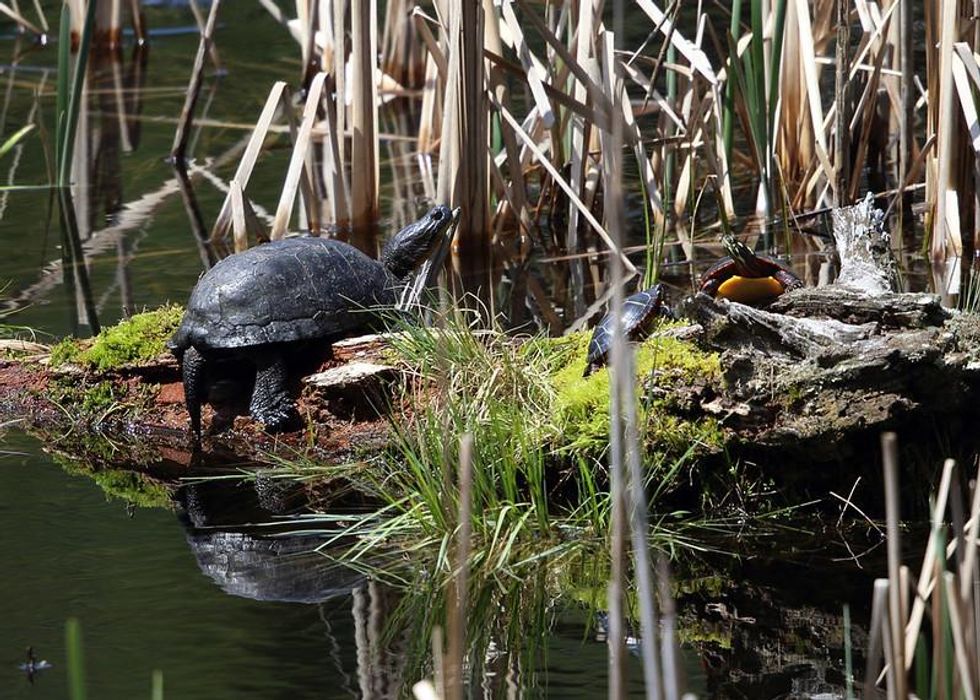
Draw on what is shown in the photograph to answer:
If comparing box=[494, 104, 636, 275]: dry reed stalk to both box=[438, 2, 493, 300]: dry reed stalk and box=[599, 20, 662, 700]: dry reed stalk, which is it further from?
box=[599, 20, 662, 700]: dry reed stalk

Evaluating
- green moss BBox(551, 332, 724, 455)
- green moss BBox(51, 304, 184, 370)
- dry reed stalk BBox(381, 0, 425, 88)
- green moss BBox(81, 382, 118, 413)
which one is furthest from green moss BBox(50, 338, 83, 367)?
dry reed stalk BBox(381, 0, 425, 88)

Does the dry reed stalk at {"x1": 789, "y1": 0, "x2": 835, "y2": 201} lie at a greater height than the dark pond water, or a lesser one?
greater

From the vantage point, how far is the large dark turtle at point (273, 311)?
3.90 metres

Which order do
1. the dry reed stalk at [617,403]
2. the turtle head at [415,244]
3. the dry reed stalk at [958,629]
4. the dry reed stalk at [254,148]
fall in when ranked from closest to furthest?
the dry reed stalk at [617,403] → the dry reed stalk at [958,629] → the turtle head at [415,244] → the dry reed stalk at [254,148]

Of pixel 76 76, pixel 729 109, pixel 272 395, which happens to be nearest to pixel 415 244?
pixel 272 395

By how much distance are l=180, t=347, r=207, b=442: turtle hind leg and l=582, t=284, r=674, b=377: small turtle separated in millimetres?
1155

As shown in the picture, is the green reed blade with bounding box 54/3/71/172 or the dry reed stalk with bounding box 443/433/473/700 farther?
the green reed blade with bounding box 54/3/71/172

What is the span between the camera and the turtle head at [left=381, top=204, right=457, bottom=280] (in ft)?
15.2

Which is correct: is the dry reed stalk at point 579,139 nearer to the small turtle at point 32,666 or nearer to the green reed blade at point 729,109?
the green reed blade at point 729,109

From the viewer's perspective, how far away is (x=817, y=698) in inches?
93.7

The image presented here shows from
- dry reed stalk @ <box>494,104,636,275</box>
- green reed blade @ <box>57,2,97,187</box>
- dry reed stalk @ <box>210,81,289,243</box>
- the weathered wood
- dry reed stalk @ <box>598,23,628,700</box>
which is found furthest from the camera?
dry reed stalk @ <box>210,81,289,243</box>

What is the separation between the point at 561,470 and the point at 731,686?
1065mm

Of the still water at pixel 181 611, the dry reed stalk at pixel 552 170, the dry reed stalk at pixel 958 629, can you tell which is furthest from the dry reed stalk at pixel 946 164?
the dry reed stalk at pixel 958 629

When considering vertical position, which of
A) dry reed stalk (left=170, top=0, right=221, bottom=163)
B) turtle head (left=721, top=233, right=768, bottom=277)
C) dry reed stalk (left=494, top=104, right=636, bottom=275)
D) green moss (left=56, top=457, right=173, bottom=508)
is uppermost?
dry reed stalk (left=170, top=0, right=221, bottom=163)
